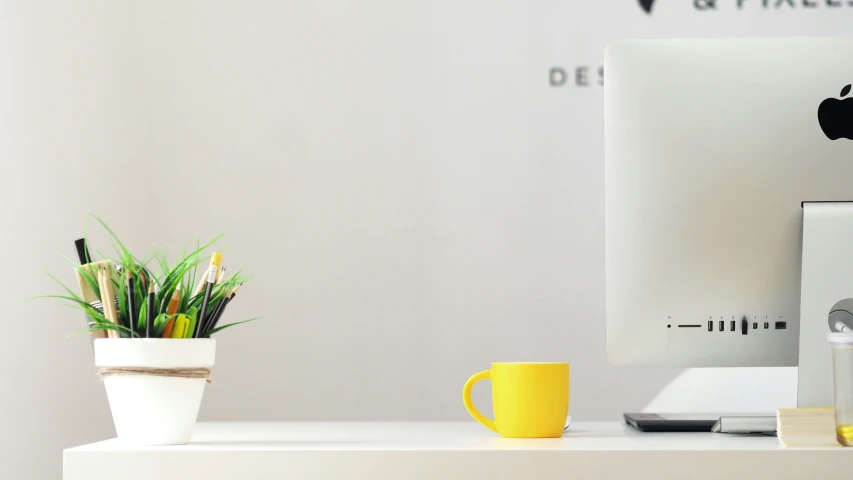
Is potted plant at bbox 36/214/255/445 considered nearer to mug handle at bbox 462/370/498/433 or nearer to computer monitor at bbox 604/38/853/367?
mug handle at bbox 462/370/498/433

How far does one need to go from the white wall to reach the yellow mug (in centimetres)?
151

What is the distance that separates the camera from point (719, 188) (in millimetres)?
913

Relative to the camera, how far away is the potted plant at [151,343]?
73 centimetres

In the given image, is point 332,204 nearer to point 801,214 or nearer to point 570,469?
point 801,214

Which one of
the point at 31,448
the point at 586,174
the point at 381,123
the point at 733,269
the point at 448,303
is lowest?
the point at 31,448

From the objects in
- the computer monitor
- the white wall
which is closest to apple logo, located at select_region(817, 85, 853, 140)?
the computer monitor

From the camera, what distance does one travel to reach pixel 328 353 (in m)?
2.31

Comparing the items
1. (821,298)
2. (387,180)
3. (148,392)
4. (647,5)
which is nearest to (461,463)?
(148,392)

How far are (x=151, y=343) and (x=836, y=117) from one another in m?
0.78

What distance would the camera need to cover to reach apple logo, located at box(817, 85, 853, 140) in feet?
2.99

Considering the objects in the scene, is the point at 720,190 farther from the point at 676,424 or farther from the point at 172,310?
the point at 172,310

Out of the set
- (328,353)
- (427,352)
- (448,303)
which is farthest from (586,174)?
(328,353)

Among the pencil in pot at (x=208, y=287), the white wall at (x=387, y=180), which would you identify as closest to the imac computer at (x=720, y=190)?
the pencil in pot at (x=208, y=287)

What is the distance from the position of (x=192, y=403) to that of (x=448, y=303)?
1.60m
